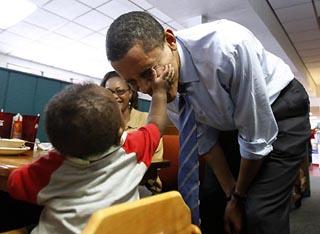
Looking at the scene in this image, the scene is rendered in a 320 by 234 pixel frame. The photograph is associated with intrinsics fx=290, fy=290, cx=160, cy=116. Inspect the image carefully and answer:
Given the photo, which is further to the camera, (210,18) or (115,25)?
(210,18)

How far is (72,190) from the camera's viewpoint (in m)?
0.69

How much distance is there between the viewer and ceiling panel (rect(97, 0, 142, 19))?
14.7 ft

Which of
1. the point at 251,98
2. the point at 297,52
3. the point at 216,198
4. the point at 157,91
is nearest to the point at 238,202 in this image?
the point at 216,198

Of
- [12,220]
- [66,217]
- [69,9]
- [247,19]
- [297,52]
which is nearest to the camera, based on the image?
[66,217]

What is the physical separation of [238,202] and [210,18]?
3937 millimetres

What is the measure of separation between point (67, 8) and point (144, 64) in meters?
4.51

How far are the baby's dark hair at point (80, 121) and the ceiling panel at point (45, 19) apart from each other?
5002 millimetres

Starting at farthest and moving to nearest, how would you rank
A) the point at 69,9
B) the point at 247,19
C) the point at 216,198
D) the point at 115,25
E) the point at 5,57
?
the point at 5,57 → the point at 69,9 → the point at 247,19 → the point at 216,198 → the point at 115,25

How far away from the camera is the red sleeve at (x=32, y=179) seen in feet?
2.28

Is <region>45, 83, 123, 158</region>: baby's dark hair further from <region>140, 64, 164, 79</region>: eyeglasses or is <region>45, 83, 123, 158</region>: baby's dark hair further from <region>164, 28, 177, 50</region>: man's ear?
<region>164, 28, 177, 50</region>: man's ear

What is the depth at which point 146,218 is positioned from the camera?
0.60m

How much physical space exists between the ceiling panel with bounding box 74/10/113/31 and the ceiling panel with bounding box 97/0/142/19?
0.61ft

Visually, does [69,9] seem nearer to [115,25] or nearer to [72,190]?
[115,25]

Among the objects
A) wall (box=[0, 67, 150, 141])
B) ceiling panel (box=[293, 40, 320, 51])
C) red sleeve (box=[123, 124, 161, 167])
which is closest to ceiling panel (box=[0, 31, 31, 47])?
wall (box=[0, 67, 150, 141])
